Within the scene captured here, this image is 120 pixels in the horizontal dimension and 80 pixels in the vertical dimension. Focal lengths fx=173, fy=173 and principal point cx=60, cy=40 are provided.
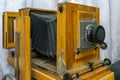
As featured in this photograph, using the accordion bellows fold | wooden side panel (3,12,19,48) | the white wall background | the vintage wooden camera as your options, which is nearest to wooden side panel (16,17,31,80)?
the vintage wooden camera

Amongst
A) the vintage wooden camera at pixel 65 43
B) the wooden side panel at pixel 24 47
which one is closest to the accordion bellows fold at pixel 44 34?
the vintage wooden camera at pixel 65 43

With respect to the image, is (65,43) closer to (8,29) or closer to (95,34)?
(95,34)

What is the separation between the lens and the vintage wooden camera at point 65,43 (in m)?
0.71

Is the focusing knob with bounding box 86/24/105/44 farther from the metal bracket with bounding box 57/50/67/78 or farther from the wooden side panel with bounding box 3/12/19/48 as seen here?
the wooden side panel with bounding box 3/12/19/48

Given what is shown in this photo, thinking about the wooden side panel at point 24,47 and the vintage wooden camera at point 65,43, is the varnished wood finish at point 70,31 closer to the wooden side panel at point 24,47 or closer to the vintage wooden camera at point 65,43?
the vintage wooden camera at point 65,43

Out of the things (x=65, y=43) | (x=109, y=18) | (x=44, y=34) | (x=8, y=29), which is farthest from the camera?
(x=109, y=18)

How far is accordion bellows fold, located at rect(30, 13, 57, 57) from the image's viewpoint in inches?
33.4

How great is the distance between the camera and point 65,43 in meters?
0.70

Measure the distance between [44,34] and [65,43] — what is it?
0.21m

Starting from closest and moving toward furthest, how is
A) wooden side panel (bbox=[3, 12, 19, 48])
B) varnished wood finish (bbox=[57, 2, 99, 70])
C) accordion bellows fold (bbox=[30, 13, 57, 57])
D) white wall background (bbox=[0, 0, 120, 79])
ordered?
1. varnished wood finish (bbox=[57, 2, 99, 70])
2. accordion bellows fold (bbox=[30, 13, 57, 57])
3. wooden side panel (bbox=[3, 12, 19, 48])
4. white wall background (bbox=[0, 0, 120, 79])

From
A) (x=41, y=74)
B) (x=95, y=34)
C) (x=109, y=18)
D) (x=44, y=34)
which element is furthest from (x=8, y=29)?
(x=109, y=18)

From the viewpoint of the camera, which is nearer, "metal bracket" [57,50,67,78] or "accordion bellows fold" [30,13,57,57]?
"metal bracket" [57,50,67,78]

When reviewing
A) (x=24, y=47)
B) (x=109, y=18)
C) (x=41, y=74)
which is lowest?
(x=41, y=74)

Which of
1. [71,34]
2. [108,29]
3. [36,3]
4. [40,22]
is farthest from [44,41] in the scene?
[108,29]
